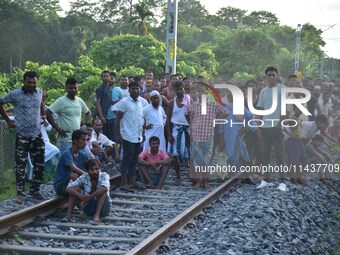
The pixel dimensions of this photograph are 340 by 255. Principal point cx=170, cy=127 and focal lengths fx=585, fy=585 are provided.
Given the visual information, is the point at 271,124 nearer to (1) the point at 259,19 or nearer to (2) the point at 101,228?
(2) the point at 101,228

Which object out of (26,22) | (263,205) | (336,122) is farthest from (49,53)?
(263,205)

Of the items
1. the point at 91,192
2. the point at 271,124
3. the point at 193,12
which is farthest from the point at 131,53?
the point at 193,12

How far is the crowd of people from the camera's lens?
8.03 meters

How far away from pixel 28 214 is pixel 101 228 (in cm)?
90

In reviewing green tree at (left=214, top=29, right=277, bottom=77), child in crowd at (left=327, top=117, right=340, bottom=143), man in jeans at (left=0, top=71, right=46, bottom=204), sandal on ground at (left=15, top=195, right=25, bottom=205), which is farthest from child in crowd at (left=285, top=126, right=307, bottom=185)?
green tree at (left=214, top=29, right=277, bottom=77)

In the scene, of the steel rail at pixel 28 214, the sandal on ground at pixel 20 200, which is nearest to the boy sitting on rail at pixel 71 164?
the steel rail at pixel 28 214

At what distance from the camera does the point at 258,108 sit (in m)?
10.7

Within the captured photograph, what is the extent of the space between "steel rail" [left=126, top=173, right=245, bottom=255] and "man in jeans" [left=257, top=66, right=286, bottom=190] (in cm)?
120

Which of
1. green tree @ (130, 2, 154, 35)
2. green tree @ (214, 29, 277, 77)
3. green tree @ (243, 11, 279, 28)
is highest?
green tree @ (243, 11, 279, 28)

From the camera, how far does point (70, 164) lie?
312 inches

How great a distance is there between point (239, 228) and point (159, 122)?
13.5 feet

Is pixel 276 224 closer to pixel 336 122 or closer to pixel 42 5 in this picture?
pixel 336 122

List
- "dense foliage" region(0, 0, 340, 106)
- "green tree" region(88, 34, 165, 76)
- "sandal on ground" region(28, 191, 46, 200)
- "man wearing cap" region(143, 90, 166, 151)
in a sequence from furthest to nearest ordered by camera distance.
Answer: "dense foliage" region(0, 0, 340, 106) → "green tree" region(88, 34, 165, 76) → "man wearing cap" region(143, 90, 166, 151) → "sandal on ground" region(28, 191, 46, 200)

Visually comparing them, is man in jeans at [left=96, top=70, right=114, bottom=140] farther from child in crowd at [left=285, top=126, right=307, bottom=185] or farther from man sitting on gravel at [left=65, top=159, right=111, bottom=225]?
man sitting on gravel at [left=65, top=159, right=111, bottom=225]
